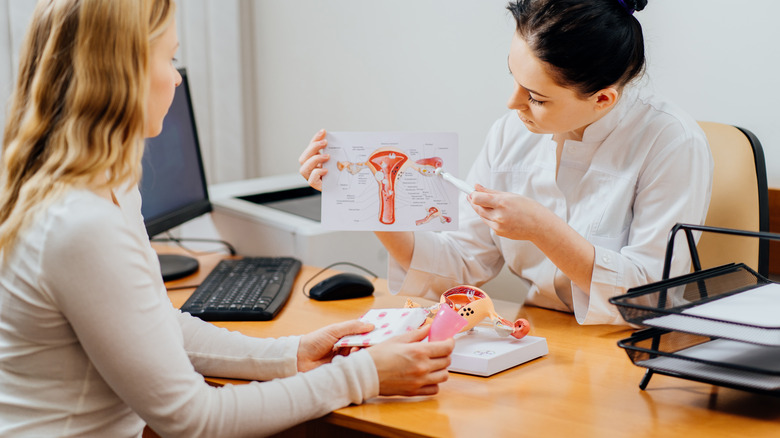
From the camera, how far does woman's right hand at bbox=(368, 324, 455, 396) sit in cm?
99

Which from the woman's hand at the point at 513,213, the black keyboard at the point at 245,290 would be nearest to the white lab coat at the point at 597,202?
the woman's hand at the point at 513,213

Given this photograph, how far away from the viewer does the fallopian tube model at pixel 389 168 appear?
52.2 inches

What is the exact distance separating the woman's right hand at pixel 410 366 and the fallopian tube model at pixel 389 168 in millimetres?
356

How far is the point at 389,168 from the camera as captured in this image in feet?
4.36

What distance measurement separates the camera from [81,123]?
2.79ft

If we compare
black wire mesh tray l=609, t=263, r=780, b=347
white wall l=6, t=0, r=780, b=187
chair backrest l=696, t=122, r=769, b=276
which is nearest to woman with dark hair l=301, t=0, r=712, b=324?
chair backrest l=696, t=122, r=769, b=276

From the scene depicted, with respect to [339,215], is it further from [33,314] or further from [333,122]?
[333,122]

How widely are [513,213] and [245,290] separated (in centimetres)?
59

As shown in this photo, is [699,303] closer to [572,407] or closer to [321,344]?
[572,407]

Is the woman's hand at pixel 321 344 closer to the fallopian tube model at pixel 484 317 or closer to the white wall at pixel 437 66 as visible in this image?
the fallopian tube model at pixel 484 317

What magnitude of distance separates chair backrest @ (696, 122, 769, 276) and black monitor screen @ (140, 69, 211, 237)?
114cm

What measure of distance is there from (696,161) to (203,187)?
1152mm

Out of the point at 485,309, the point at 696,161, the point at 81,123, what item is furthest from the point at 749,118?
the point at 81,123

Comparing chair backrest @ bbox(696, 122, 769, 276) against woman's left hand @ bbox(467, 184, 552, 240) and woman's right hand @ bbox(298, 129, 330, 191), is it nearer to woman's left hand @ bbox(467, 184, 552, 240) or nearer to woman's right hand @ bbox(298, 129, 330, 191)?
woman's left hand @ bbox(467, 184, 552, 240)
